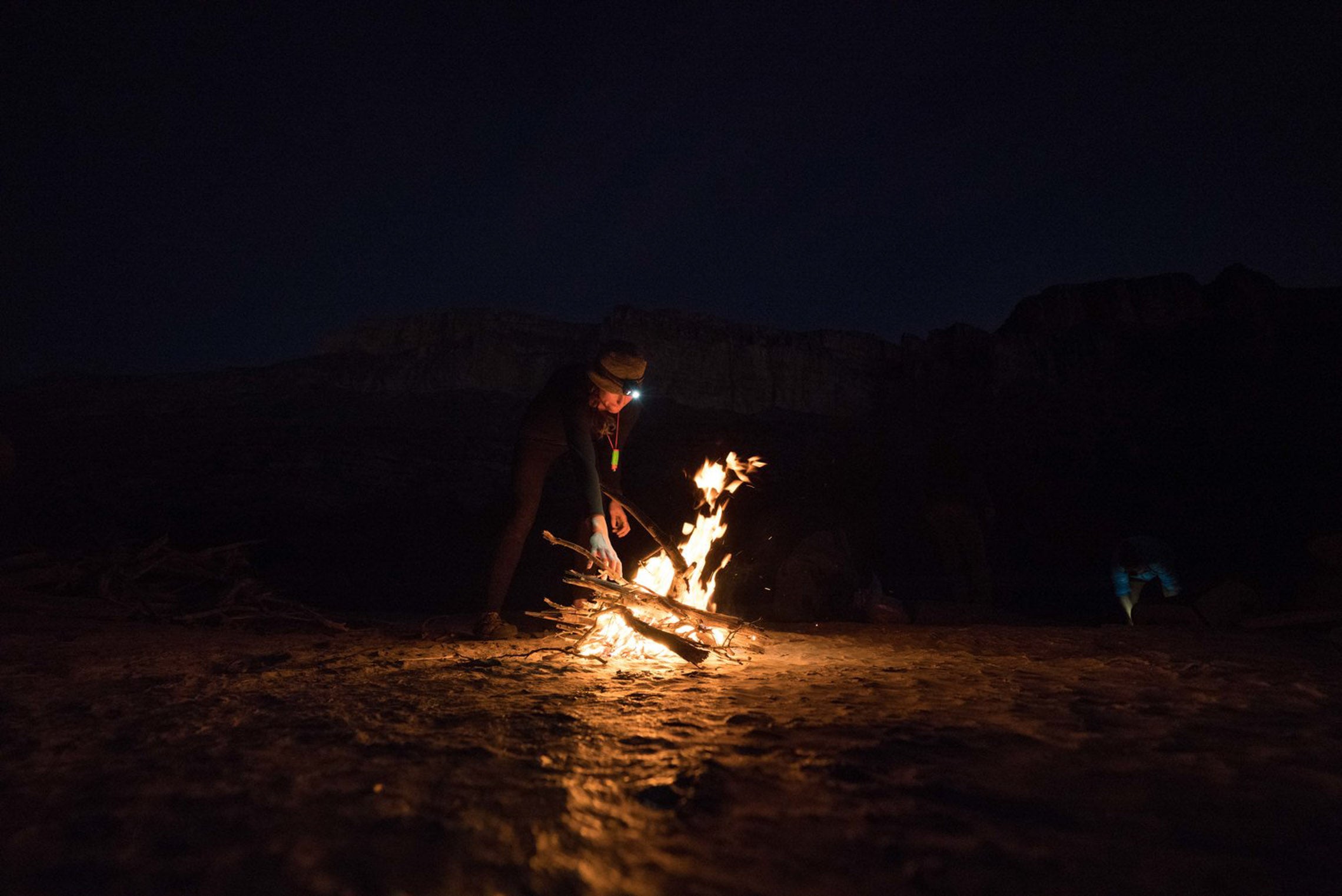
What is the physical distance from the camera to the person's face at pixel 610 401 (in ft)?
13.4

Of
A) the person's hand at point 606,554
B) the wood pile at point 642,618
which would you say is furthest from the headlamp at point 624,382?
the wood pile at point 642,618

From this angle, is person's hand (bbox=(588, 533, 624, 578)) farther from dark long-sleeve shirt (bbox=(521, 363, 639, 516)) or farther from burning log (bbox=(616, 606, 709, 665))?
burning log (bbox=(616, 606, 709, 665))

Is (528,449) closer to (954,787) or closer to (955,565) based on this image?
(954,787)

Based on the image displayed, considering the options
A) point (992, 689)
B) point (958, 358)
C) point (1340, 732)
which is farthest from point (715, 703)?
point (958, 358)

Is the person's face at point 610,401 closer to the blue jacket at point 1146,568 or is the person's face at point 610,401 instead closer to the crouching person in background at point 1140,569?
the crouching person in background at point 1140,569

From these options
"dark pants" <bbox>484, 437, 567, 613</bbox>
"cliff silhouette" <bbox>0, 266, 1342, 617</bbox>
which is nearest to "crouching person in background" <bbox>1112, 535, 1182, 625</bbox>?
"cliff silhouette" <bbox>0, 266, 1342, 617</bbox>

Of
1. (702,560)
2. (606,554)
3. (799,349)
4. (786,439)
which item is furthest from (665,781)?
(799,349)

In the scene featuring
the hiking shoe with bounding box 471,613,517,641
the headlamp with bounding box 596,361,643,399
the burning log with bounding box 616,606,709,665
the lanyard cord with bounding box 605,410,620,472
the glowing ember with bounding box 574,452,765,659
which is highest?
the headlamp with bounding box 596,361,643,399

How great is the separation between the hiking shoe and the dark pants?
0.05 meters

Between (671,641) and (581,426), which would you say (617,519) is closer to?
(581,426)

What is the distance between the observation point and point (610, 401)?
13.5 ft

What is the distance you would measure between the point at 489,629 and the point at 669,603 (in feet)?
4.54

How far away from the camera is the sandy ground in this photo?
111 cm

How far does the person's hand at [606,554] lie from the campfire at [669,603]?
39mm
